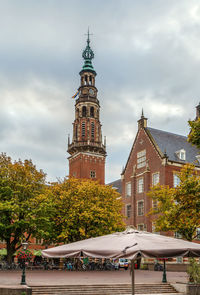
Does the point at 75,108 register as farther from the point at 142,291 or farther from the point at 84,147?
the point at 142,291

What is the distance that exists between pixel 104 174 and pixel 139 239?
65337 millimetres

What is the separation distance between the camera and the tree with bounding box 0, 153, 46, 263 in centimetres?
3678

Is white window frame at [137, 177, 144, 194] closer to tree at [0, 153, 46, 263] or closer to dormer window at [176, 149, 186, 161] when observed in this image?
dormer window at [176, 149, 186, 161]

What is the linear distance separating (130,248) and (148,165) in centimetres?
4076

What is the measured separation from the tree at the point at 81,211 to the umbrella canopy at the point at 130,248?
2676 cm

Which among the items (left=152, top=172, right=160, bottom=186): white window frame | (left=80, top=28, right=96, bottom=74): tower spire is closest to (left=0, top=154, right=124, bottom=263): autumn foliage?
(left=152, top=172, right=160, bottom=186): white window frame

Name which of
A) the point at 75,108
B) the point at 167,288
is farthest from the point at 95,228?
the point at 75,108

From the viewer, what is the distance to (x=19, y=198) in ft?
129

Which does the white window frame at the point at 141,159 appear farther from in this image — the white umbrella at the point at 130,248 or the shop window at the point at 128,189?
the white umbrella at the point at 130,248

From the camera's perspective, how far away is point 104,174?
76.0m

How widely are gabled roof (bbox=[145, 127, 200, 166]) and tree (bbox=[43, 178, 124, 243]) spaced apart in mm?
12379

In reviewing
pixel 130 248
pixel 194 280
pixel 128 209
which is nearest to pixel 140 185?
pixel 128 209

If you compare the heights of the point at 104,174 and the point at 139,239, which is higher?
the point at 104,174

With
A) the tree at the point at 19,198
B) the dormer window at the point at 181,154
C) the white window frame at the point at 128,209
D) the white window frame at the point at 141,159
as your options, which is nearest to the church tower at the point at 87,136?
the white window frame at the point at 128,209
